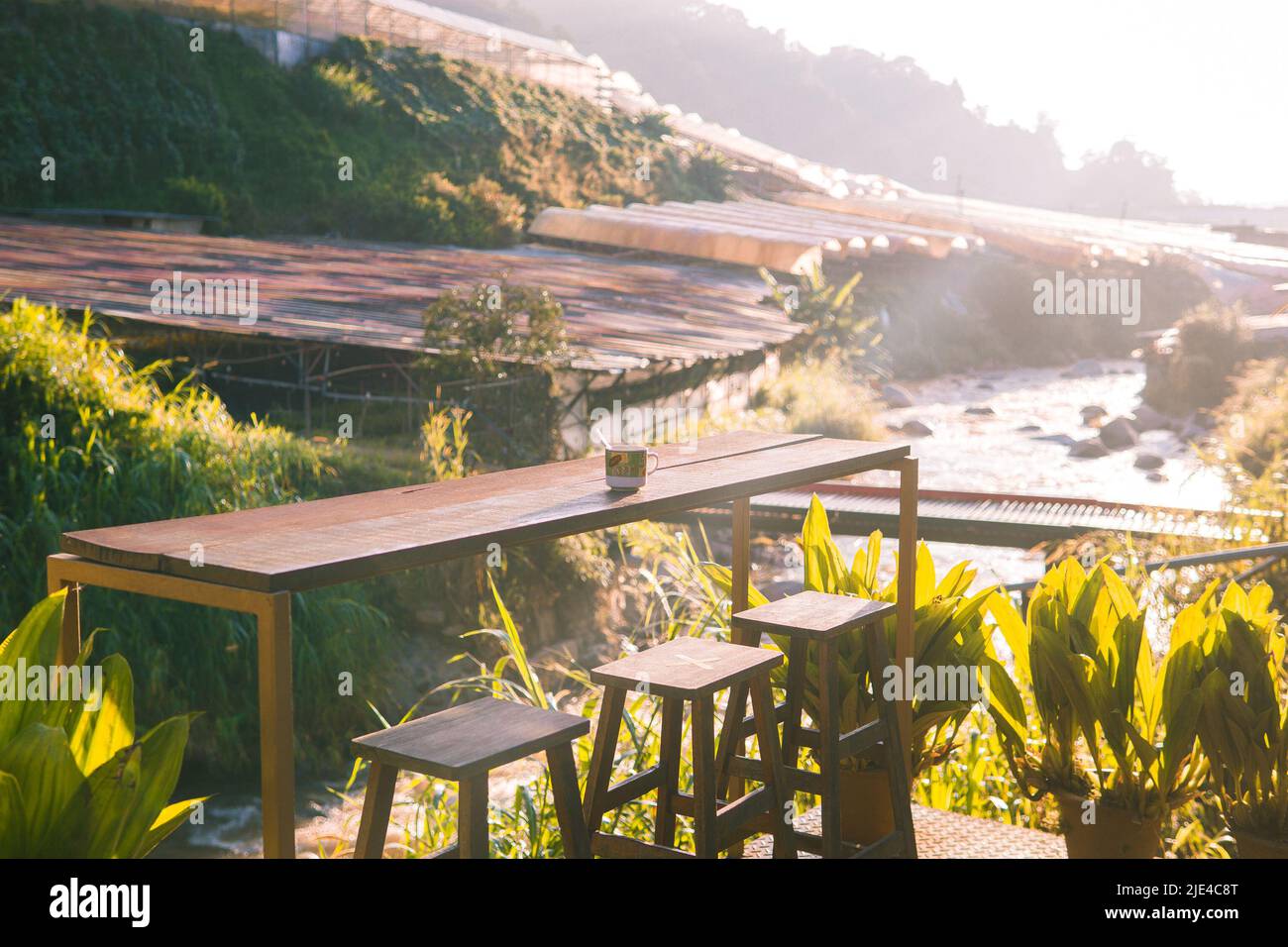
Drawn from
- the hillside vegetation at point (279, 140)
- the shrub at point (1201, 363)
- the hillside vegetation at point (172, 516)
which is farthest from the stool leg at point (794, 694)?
the hillside vegetation at point (279, 140)

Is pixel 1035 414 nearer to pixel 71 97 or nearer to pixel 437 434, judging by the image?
pixel 437 434

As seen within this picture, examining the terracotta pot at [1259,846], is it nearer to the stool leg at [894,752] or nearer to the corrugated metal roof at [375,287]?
the stool leg at [894,752]

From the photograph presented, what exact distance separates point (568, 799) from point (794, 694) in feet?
3.17

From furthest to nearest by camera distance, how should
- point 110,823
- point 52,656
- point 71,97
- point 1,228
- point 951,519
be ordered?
point 71,97 < point 1,228 < point 951,519 < point 52,656 < point 110,823

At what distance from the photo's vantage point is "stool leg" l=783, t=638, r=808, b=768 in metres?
3.08

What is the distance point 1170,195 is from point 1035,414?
64.1 m

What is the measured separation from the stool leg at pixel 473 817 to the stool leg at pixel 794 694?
1.10 metres

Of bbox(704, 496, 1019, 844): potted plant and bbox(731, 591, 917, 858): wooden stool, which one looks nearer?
bbox(731, 591, 917, 858): wooden stool

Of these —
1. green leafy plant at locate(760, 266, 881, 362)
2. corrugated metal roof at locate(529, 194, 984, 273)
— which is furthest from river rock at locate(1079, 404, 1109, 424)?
corrugated metal roof at locate(529, 194, 984, 273)

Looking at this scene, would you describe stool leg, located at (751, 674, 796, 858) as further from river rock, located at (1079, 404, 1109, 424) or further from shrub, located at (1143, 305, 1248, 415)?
shrub, located at (1143, 305, 1248, 415)

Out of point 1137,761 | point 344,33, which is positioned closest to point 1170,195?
point 344,33

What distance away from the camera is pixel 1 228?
1463cm

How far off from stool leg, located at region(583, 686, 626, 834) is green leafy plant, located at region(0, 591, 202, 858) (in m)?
0.86
